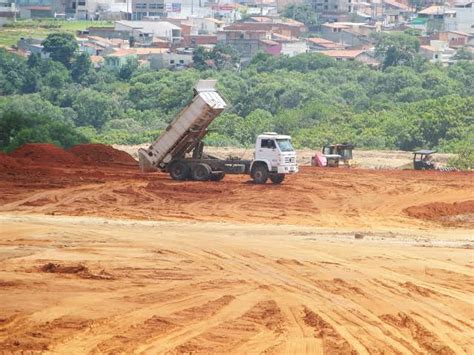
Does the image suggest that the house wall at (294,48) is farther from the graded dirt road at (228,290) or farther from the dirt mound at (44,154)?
the graded dirt road at (228,290)

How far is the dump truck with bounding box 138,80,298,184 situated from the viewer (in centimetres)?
4650

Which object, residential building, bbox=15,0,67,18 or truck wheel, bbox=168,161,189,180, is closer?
truck wheel, bbox=168,161,189,180

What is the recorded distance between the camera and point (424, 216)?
131ft

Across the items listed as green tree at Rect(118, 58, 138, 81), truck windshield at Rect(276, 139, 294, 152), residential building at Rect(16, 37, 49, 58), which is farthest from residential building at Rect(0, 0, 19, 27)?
truck windshield at Rect(276, 139, 294, 152)

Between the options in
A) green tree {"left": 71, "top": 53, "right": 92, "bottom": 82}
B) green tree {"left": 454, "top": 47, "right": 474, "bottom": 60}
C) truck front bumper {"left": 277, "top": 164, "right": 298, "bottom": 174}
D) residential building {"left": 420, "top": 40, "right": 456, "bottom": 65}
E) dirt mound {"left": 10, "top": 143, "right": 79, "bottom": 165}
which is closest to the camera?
truck front bumper {"left": 277, "top": 164, "right": 298, "bottom": 174}

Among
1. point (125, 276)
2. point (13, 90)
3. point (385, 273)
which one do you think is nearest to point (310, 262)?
point (385, 273)

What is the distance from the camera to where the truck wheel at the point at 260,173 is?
46.7 m

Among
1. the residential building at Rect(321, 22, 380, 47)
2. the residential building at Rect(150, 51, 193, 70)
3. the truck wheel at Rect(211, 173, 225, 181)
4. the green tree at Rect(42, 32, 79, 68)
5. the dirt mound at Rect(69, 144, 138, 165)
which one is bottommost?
the residential building at Rect(321, 22, 380, 47)

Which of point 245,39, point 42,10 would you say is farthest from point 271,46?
point 42,10

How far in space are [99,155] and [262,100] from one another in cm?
4875

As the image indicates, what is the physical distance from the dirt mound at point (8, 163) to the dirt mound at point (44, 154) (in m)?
1.44

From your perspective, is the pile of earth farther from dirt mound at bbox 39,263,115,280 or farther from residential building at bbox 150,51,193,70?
residential building at bbox 150,51,193,70

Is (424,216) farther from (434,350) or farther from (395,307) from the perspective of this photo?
(434,350)

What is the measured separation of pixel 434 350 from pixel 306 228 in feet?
46.7
